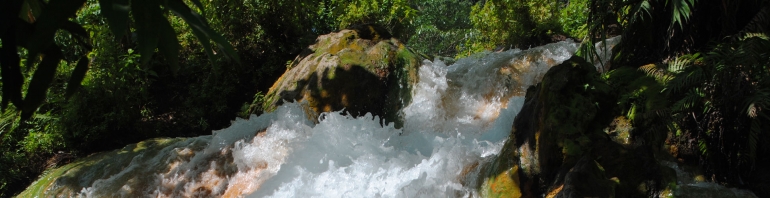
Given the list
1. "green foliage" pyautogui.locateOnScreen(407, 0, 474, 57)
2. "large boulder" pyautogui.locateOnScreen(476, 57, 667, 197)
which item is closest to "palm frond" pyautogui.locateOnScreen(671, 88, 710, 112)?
"large boulder" pyautogui.locateOnScreen(476, 57, 667, 197)

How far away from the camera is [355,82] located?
8383mm

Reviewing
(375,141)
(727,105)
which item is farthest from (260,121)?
(727,105)

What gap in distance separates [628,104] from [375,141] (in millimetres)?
2704

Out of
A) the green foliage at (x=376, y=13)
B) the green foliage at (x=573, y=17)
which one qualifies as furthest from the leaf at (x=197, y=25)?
the green foliage at (x=573, y=17)

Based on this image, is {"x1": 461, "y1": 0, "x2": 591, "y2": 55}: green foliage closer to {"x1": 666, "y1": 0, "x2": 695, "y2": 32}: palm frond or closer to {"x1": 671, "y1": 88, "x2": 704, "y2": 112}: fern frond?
{"x1": 666, "y1": 0, "x2": 695, "y2": 32}: palm frond

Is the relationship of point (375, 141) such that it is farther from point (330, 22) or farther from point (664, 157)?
point (330, 22)

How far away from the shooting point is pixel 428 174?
213 inches

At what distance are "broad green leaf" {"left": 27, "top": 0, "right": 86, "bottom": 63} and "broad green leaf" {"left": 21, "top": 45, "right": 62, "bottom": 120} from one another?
0.28 feet

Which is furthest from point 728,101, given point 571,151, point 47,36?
point 47,36

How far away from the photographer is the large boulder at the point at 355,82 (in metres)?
8.30

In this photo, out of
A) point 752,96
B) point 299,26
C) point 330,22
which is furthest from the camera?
point 330,22

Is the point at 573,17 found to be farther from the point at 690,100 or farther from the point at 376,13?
the point at 690,100

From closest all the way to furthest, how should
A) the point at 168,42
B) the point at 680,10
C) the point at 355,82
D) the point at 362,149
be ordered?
1. the point at 168,42
2. the point at 680,10
3. the point at 362,149
4. the point at 355,82

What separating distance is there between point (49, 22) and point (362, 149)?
517 cm
